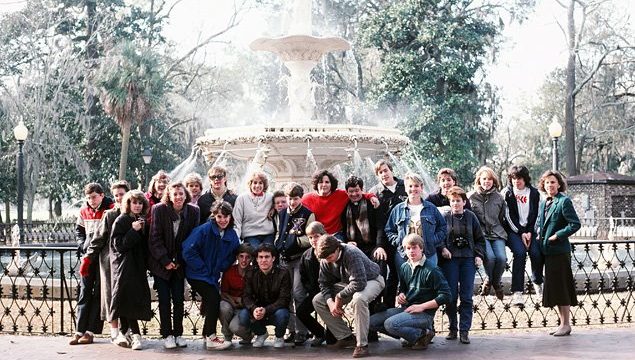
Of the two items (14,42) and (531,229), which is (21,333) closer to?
(531,229)

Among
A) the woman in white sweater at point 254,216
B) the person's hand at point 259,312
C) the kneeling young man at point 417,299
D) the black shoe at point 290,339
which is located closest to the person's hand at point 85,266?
the woman in white sweater at point 254,216

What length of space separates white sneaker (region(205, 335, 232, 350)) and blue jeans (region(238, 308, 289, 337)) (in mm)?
271

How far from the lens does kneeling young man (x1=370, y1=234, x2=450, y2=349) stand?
718 centimetres

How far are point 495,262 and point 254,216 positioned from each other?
2786 millimetres

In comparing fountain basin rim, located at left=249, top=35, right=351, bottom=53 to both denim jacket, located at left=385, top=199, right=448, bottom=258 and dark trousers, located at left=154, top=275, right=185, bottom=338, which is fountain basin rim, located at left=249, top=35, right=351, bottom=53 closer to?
denim jacket, located at left=385, top=199, right=448, bottom=258

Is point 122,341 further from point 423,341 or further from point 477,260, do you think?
point 477,260

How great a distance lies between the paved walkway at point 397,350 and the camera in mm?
7070

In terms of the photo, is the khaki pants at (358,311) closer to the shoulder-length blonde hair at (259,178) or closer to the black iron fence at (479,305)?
the shoulder-length blonde hair at (259,178)

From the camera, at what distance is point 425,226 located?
24.2 feet

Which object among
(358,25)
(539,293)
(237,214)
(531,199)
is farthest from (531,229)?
(358,25)

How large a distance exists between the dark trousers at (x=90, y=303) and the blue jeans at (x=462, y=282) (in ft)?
12.2

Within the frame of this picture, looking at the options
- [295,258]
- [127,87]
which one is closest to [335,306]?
[295,258]

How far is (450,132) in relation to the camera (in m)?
30.8

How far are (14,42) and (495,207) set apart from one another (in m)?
31.4
